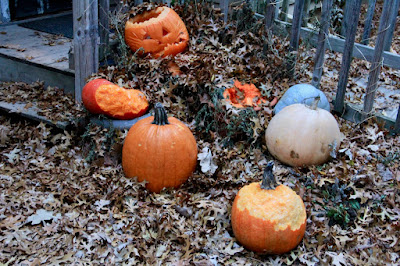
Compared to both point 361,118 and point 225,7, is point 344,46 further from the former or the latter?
point 225,7

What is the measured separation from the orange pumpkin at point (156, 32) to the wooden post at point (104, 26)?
243 millimetres

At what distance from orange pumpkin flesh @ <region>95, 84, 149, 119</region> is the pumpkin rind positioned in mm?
1624

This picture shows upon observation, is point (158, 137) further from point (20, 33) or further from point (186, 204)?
point (20, 33)

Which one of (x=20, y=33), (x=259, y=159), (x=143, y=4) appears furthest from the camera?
(x=20, y=33)

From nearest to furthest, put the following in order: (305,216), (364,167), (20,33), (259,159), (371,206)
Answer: (305,216)
(371,206)
(364,167)
(259,159)
(20,33)

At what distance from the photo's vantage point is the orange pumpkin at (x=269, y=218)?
293 centimetres

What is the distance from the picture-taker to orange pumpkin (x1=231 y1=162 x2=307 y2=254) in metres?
2.93

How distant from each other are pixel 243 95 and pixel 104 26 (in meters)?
1.90

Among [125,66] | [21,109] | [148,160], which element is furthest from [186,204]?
[21,109]

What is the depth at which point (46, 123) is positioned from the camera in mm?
4457

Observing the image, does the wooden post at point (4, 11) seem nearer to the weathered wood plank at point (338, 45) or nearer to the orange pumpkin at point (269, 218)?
the weathered wood plank at point (338, 45)

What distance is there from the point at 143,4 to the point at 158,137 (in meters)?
2.21

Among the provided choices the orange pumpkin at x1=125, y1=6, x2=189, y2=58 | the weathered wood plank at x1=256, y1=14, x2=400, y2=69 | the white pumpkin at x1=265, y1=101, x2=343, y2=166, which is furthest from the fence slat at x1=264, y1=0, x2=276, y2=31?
the white pumpkin at x1=265, y1=101, x2=343, y2=166

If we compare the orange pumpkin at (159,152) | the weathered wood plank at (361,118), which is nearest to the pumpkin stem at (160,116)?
the orange pumpkin at (159,152)
